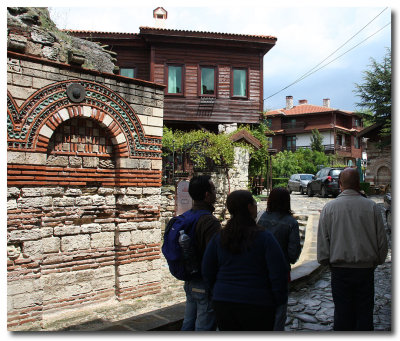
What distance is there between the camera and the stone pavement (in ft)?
11.9

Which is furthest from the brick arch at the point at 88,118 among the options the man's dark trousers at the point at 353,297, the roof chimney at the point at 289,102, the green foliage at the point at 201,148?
the roof chimney at the point at 289,102

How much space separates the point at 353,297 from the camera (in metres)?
3.05

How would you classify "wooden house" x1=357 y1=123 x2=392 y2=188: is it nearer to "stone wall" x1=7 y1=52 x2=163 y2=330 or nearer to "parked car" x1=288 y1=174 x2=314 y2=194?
"parked car" x1=288 y1=174 x2=314 y2=194

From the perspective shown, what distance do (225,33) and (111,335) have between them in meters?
14.4

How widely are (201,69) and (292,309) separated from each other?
12.9 m

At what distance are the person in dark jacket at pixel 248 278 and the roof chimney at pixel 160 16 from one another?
15956 millimetres

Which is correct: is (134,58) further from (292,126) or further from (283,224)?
(292,126)

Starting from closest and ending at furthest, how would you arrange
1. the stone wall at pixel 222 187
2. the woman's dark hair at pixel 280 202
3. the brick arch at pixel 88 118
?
the woman's dark hair at pixel 280 202
the brick arch at pixel 88 118
the stone wall at pixel 222 187

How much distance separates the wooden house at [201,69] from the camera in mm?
15508

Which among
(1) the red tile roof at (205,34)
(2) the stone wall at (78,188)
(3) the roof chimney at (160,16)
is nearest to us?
(2) the stone wall at (78,188)

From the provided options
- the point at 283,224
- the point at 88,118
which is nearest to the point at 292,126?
the point at 88,118

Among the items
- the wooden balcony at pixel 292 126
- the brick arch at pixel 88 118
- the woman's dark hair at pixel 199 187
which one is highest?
the wooden balcony at pixel 292 126

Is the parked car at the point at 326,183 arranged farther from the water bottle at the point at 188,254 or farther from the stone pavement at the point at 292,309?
the water bottle at the point at 188,254

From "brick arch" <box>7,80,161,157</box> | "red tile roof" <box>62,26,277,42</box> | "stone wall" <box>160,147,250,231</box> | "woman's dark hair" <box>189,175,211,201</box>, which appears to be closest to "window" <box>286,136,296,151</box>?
"red tile roof" <box>62,26,277,42</box>
